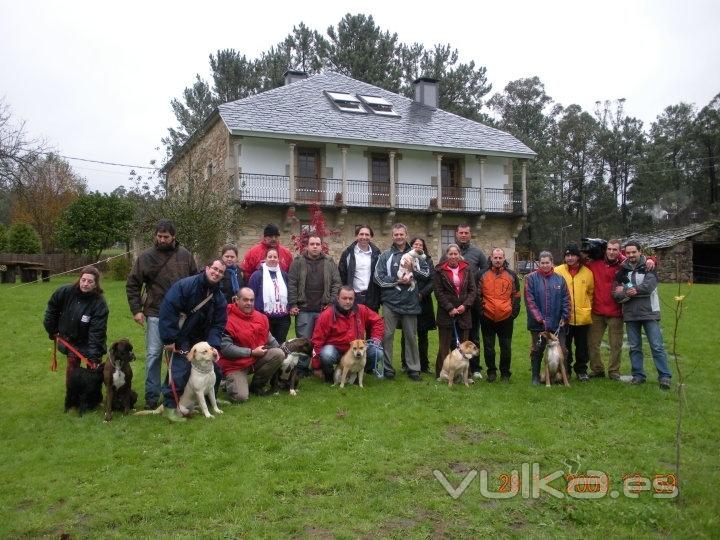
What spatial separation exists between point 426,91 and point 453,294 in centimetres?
2199

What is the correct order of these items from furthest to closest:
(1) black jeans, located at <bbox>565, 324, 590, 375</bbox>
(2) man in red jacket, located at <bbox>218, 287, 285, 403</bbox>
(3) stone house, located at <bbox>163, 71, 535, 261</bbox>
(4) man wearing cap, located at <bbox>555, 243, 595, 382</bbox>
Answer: (3) stone house, located at <bbox>163, 71, 535, 261</bbox> → (1) black jeans, located at <bbox>565, 324, 590, 375</bbox> → (4) man wearing cap, located at <bbox>555, 243, 595, 382</bbox> → (2) man in red jacket, located at <bbox>218, 287, 285, 403</bbox>

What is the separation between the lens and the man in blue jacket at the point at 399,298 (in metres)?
7.22

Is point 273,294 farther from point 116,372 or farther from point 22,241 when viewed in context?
point 22,241

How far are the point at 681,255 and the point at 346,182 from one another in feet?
54.6

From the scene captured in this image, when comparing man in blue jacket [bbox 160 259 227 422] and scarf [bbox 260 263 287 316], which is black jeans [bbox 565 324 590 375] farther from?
man in blue jacket [bbox 160 259 227 422]

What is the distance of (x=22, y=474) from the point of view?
178 inches

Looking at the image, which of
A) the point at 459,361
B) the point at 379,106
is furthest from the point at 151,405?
the point at 379,106

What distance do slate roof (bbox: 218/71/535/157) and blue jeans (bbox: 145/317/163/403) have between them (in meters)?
14.7

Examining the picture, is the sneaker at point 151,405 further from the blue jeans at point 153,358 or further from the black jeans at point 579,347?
the black jeans at point 579,347

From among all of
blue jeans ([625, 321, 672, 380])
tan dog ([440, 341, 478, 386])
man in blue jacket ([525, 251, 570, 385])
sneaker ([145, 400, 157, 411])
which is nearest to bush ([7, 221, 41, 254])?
sneaker ([145, 400, 157, 411])

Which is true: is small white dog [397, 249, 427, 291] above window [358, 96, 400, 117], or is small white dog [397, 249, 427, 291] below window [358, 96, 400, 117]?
below

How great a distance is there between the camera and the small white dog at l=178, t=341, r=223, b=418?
5598mm

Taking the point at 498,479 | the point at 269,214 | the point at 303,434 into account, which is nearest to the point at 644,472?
the point at 498,479

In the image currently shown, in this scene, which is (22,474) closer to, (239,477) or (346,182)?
(239,477)
